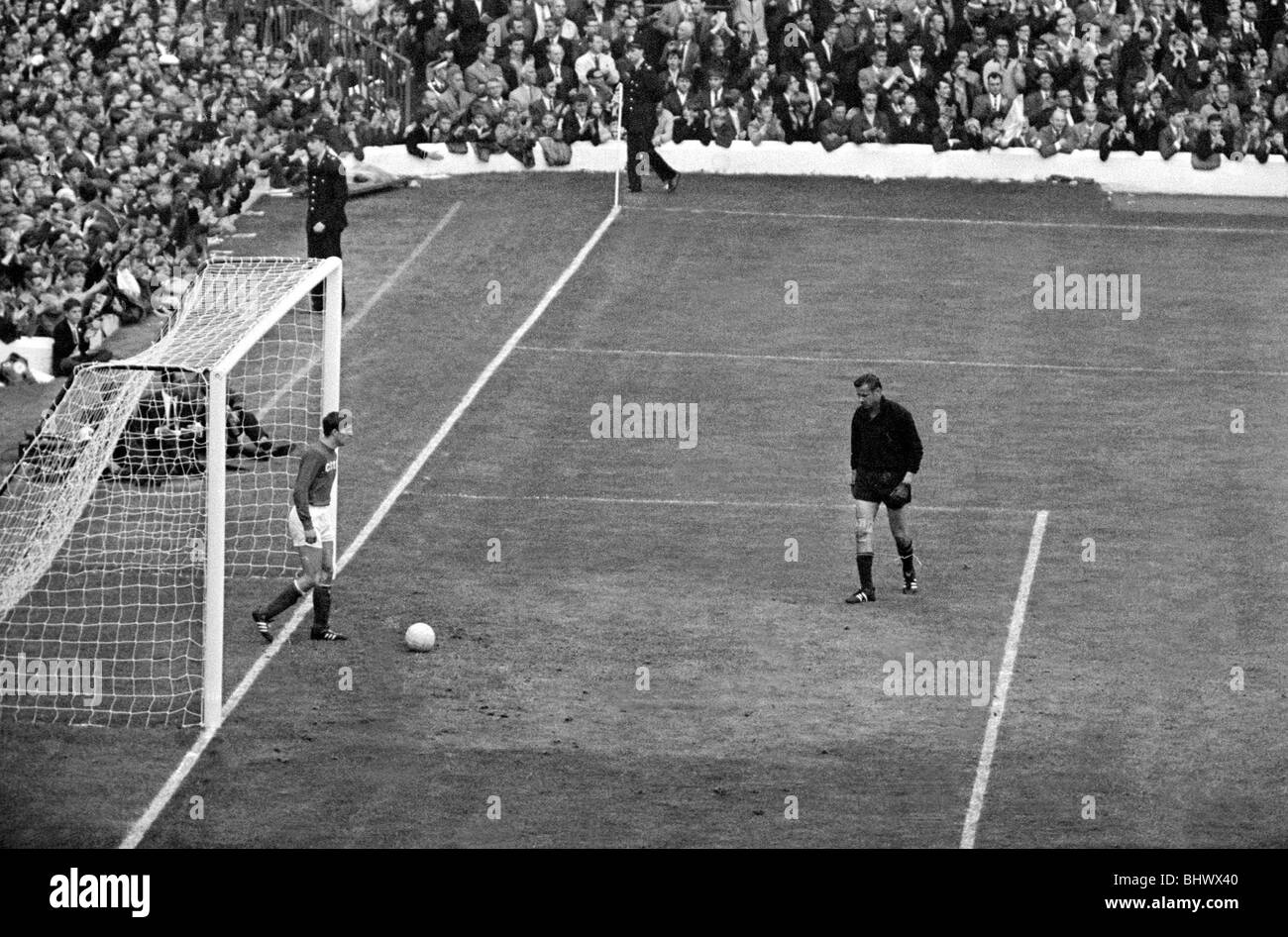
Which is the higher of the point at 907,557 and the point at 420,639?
the point at 907,557

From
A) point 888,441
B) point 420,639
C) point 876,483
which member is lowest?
point 420,639

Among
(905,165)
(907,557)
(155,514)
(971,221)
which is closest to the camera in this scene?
(907,557)

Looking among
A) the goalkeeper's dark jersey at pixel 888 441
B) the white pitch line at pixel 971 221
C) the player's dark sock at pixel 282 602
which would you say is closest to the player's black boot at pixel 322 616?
the player's dark sock at pixel 282 602

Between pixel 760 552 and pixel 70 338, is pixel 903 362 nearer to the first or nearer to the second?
pixel 760 552

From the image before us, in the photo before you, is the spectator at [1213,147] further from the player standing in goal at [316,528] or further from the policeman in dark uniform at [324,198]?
the player standing in goal at [316,528]

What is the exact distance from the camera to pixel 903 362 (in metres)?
32.5

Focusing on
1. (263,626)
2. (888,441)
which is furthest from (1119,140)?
(263,626)

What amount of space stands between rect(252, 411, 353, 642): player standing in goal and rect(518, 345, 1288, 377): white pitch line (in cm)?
955

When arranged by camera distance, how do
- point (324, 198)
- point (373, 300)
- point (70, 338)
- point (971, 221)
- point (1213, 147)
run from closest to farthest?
1. point (70, 338)
2. point (324, 198)
3. point (373, 300)
4. point (971, 221)
5. point (1213, 147)

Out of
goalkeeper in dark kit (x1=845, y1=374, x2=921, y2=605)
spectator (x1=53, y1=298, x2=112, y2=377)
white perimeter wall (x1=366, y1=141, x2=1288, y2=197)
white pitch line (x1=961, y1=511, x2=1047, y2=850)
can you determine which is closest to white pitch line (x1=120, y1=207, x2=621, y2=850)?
white perimeter wall (x1=366, y1=141, x2=1288, y2=197)

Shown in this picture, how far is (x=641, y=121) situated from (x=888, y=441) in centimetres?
1589

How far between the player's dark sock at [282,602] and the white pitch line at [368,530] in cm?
29
